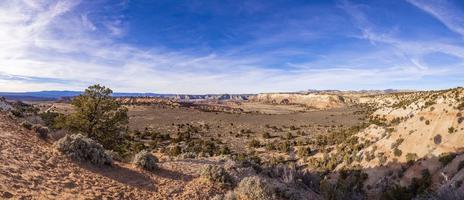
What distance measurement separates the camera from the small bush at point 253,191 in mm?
12938

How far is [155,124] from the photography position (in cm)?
6197

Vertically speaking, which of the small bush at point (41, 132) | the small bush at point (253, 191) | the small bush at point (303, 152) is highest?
the small bush at point (41, 132)

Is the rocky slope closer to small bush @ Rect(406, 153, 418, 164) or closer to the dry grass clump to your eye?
small bush @ Rect(406, 153, 418, 164)

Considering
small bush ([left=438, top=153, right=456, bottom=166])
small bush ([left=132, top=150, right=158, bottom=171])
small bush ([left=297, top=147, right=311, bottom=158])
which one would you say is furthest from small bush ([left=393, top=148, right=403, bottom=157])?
small bush ([left=132, top=150, right=158, bottom=171])

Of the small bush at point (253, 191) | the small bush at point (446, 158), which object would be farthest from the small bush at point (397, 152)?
the small bush at point (253, 191)

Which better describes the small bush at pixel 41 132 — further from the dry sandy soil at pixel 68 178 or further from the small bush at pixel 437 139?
the small bush at pixel 437 139

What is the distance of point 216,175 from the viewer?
14852mm

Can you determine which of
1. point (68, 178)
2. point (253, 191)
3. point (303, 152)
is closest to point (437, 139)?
point (303, 152)

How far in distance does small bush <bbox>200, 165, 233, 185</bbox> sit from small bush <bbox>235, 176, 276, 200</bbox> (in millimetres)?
1125

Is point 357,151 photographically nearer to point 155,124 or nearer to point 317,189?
point 317,189

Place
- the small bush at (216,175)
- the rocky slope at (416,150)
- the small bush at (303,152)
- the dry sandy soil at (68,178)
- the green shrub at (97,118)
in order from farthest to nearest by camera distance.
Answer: the small bush at (303,152)
the green shrub at (97,118)
the rocky slope at (416,150)
the small bush at (216,175)
the dry sandy soil at (68,178)

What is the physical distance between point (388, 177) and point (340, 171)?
4816 mm

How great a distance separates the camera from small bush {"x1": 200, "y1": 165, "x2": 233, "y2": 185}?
581 inches

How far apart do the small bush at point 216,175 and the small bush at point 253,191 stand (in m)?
1.12
